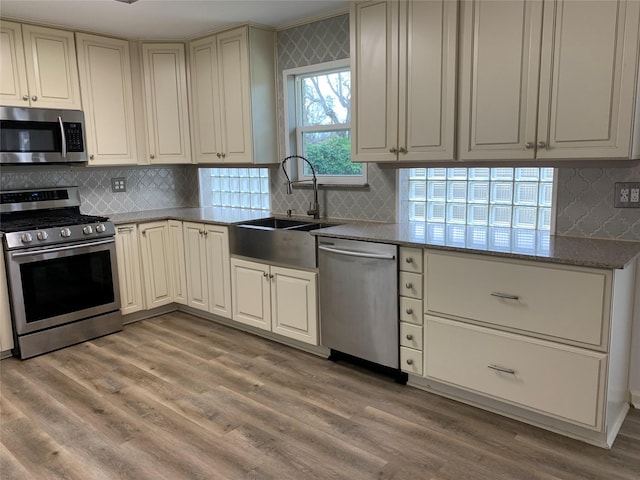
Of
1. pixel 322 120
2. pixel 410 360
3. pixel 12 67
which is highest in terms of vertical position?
pixel 12 67

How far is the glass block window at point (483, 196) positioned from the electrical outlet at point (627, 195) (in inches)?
12.9

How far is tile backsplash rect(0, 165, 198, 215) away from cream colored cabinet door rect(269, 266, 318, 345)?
1814mm

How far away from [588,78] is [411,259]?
119 centimetres

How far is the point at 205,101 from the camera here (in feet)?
13.3

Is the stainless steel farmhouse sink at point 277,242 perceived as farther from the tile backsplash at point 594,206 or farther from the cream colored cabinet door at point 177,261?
the tile backsplash at point 594,206

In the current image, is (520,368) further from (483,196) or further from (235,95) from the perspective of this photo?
(235,95)

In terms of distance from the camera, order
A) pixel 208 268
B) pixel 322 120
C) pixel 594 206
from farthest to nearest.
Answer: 1. pixel 208 268
2. pixel 322 120
3. pixel 594 206

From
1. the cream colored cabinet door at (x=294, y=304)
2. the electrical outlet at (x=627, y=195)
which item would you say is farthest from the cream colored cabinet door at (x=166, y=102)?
the electrical outlet at (x=627, y=195)

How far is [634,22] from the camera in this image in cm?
203

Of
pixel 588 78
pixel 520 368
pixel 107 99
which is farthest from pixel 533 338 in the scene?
pixel 107 99

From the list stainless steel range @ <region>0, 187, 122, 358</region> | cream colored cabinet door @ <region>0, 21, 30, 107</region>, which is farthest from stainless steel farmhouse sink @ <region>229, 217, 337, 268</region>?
cream colored cabinet door @ <region>0, 21, 30, 107</region>

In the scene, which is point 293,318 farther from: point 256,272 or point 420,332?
point 420,332

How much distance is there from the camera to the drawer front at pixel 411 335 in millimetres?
2676

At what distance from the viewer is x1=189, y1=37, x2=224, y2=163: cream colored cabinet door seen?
3936 millimetres
